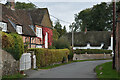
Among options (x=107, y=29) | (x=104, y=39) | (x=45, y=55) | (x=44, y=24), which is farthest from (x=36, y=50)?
(x=107, y=29)

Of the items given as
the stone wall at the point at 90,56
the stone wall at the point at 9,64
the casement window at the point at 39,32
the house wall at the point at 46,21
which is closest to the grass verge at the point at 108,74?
the stone wall at the point at 9,64

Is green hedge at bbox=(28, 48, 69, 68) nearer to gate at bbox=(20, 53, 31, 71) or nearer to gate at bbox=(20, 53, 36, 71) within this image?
gate at bbox=(20, 53, 36, 71)

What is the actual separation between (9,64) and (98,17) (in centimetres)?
5579

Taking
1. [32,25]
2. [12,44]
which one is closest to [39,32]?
[32,25]

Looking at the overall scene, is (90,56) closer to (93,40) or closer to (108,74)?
(93,40)

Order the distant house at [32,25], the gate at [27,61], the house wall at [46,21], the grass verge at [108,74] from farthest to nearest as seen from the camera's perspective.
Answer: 1. the house wall at [46,21]
2. the distant house at [32,25]
3. the gate at [27,61]
4. the grass verge at [108,74]

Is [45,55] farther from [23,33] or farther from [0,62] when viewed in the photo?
[0,62]

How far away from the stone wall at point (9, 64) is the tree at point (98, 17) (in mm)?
53616

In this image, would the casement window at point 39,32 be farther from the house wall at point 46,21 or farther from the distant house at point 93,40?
the distant house at point 93,40

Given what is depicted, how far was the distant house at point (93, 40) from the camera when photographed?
62.2 metres

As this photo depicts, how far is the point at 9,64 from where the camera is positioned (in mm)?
14523

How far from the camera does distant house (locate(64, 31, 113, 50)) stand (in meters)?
62.2

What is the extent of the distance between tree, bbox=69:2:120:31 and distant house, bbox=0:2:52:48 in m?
30.4

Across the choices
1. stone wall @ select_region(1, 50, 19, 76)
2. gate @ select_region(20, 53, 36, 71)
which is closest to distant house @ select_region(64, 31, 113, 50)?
gate @ select_region(20, 53, 36, 71)
